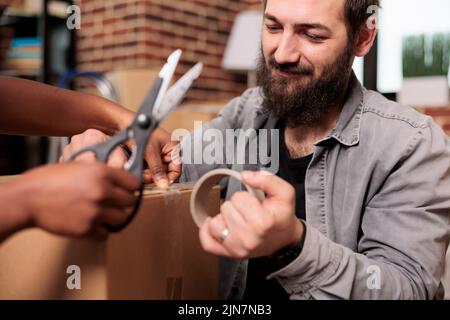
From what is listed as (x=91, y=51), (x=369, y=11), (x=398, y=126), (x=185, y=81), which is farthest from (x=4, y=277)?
(x=91, y=51)

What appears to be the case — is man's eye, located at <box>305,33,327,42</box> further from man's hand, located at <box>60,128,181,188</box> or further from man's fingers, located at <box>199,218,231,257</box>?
man's fingers, located at <box>199,218,231,257</box>

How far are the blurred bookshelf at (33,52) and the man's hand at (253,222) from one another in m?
2.58

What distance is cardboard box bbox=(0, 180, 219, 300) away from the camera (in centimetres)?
64

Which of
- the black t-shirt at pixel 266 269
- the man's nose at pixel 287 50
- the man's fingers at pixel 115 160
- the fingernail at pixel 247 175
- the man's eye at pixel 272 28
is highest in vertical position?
the man's eye at pixel 272 28

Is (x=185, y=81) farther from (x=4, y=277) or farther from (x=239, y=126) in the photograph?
(x=239, y=126)

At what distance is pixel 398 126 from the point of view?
0.99 metres

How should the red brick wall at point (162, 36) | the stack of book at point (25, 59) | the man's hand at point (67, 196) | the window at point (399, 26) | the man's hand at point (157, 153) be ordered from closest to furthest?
the man's hand at point (67, 196) → the man's hand at point (157, 153) → the window at point (399, 26) → the red brick wall at point (162, 36) → the stack of book at point (25, 59)

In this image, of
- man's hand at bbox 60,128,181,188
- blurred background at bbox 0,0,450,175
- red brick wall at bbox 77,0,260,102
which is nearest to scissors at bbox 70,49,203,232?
man's hand at bbox 60,128,181,188

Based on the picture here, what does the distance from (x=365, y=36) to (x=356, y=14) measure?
0.11 metres

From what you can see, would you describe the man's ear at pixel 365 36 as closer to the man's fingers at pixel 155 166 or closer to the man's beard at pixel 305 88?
the man's beard at pixel 305 88

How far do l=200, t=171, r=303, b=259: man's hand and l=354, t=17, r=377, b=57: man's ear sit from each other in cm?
65

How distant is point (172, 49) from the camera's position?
3.13 m

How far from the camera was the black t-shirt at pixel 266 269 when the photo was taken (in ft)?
3.39

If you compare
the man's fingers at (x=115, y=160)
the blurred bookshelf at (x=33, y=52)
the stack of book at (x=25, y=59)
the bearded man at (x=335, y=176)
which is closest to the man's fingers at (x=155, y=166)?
the bearded man at (x=335, y=176)
